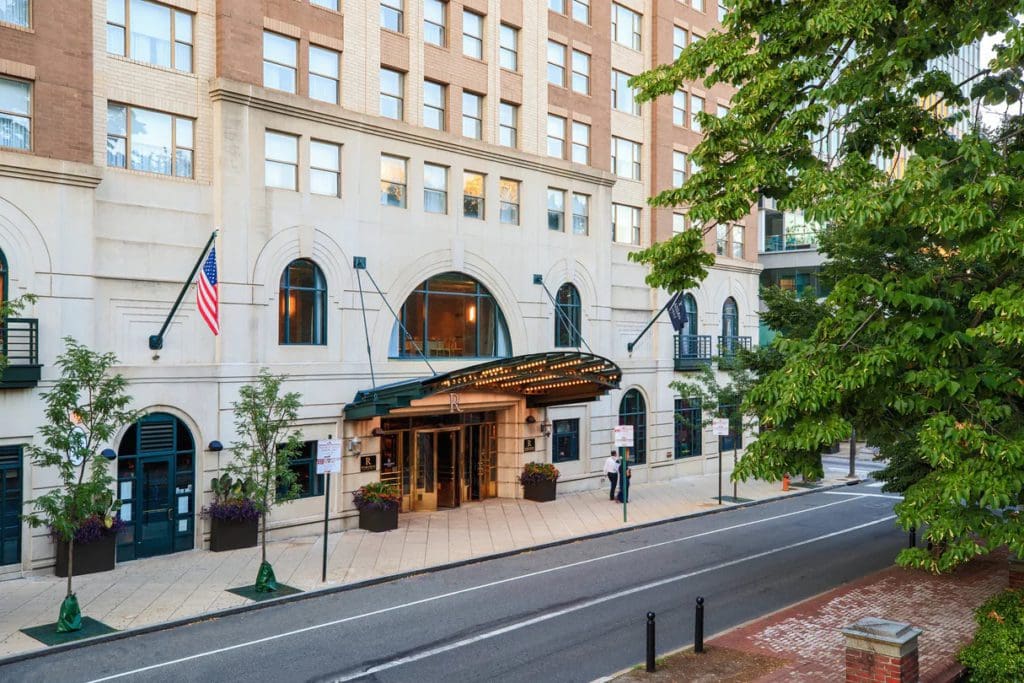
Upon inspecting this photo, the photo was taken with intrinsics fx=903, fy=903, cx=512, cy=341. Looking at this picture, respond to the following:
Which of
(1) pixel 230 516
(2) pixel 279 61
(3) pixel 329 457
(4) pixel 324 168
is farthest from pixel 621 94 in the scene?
(1) pixel 230 516

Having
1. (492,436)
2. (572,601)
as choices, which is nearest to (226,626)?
(572,601)

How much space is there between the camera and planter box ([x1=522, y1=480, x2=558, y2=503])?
3073 centimetres

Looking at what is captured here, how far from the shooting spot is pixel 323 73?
2570cm

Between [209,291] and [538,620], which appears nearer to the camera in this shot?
[538,620]

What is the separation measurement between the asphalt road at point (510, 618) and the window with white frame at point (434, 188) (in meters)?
11.4

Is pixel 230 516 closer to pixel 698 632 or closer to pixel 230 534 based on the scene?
pixel 230 534

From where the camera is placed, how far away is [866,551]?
2373 cm

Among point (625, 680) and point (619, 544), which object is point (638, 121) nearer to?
point (619, 544)

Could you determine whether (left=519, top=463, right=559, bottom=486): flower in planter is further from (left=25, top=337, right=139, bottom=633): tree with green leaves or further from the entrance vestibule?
(left=25, top=337, right=139, bottom=633): tree with green leaves

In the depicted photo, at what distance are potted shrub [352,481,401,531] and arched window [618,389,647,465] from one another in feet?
42.5

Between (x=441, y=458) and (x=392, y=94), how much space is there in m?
11.7

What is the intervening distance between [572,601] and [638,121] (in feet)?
80.7

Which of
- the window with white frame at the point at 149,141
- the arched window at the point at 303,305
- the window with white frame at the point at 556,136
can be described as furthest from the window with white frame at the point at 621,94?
the window with white frame at the point at 149,141

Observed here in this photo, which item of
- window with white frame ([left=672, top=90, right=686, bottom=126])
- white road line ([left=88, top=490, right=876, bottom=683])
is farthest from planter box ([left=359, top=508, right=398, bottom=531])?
window with white frame ([left=672, top=90, right=686, bottom=126])
